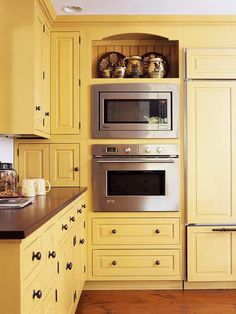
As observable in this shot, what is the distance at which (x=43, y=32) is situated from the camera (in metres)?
2.98

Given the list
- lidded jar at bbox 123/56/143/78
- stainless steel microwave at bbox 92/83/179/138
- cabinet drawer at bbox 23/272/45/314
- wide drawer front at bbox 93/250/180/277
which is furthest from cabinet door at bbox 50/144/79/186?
cabinet drawer at bbox 23/272/45/314

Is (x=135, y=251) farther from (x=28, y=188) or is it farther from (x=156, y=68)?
(x=156, y=68)

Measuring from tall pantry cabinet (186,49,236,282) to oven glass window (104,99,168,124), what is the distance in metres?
0.24

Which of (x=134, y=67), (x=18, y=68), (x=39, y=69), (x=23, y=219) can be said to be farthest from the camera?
(x=134, y=67)

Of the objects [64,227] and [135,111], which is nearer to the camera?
[64,227]

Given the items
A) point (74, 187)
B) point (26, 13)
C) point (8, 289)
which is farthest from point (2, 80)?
point (8, 289)

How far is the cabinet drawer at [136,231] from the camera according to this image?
3.25 metres

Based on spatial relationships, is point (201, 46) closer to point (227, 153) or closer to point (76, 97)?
point (227, 153)

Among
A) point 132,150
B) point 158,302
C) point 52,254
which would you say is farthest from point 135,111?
point 52,254

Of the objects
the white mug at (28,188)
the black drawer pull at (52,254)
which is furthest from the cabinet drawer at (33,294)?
the white mug at (28,188)

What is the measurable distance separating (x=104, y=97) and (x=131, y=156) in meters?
0.56

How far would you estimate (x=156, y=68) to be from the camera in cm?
332

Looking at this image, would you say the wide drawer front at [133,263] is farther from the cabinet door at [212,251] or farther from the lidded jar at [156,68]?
Result: the lidded jar at [156,68]

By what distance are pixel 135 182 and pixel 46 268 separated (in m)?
1.73
